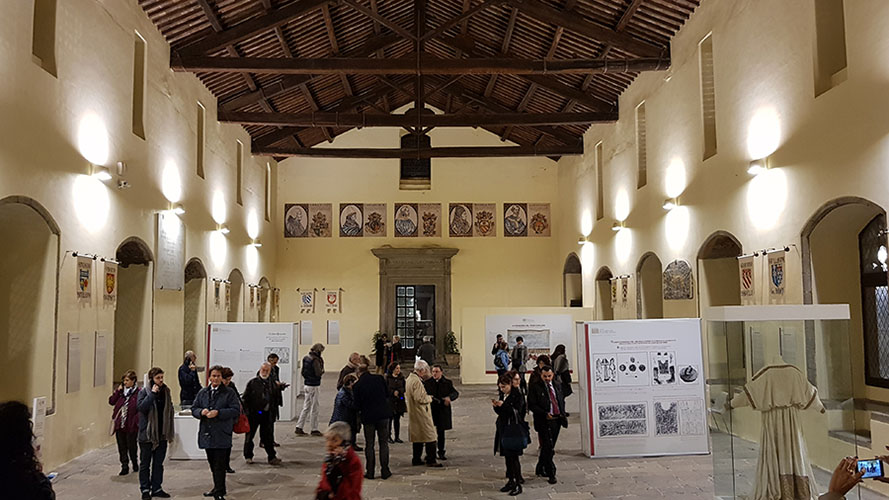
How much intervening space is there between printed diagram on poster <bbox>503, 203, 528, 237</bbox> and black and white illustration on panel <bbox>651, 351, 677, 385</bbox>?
14917 millimetres

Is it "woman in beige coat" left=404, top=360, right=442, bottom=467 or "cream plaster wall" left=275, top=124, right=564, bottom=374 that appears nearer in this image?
"woman in beige coat" left=404, top=360, right=442, bottom=467

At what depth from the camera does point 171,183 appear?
43.4 ft

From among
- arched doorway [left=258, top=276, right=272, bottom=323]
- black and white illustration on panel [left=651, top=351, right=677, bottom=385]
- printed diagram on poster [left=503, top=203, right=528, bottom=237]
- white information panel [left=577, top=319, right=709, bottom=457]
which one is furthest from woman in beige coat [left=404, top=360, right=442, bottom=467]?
printed diagram on poster [left=503, top=203, right=528, bottom=237]

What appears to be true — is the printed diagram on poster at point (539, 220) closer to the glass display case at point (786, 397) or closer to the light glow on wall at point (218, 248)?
the light glow on wall at point (218, 248)

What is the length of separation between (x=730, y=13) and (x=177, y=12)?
9136mm

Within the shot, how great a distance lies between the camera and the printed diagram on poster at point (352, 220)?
24.0m

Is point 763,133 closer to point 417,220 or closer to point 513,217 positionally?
point 513,217

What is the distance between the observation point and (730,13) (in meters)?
10.8

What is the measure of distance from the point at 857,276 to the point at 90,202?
33.4 ft

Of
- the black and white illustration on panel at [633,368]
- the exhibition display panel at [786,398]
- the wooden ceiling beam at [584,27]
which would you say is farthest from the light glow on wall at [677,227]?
the exhibition display panel at [786,398]

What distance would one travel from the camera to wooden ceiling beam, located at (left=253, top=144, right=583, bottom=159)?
2022 centimetres

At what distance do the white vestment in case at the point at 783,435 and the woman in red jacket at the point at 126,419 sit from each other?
6.35m

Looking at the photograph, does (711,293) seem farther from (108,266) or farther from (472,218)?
(472,218)

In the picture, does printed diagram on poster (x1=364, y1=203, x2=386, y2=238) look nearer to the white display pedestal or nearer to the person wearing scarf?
the white display pedestal
